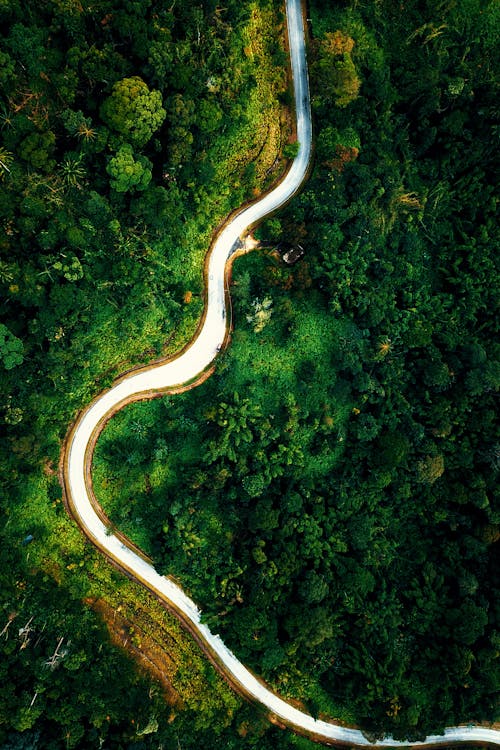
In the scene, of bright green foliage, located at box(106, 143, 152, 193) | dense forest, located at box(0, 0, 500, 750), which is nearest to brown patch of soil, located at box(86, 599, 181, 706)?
dense forest, located at box(0, 0, 500, 750)

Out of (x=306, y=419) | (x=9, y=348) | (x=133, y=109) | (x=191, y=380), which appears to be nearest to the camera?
(x=133, y=109)

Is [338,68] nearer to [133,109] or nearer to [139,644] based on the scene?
[133,109]

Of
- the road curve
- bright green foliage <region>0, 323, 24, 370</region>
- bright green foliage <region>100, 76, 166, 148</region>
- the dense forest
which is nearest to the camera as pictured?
bright green foliage <region>100, 76, 166, 148</region>

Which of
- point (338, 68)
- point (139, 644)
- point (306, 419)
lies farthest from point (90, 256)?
point (139, 644)

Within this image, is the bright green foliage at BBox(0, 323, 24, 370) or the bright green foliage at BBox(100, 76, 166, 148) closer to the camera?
the bright green foliage at BBox(100, 76, 166, 148)

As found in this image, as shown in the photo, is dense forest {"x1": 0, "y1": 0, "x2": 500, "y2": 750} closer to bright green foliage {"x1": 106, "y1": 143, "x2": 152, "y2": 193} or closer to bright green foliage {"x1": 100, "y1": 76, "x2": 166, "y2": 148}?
bright green foliage {"x1": 106, "y1": 143, "x2": 152, "y2": 193}

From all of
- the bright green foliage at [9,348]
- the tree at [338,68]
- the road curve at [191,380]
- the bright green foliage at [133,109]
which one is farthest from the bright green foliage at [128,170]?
the tree at [338,68]
